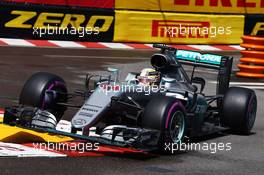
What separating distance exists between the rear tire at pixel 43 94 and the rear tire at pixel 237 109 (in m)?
2.30

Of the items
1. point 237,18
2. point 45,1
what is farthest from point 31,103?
point 237,18

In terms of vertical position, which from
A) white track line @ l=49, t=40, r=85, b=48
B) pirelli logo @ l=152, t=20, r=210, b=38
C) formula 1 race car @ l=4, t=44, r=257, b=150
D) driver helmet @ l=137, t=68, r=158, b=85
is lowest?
white track line @ l=49, t=40, r=85, b=48

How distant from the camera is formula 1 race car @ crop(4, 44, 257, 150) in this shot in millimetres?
9234

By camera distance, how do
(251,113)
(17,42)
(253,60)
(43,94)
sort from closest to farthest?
(43,94)
(251,113)
(253,60)
(17,42)

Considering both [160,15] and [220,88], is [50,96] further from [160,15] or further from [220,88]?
[160,15]

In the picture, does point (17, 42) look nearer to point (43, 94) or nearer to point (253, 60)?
point (253, 60)

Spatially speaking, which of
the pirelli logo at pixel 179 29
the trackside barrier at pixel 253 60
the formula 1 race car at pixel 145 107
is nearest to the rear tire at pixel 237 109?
the formula 1 race car at pixel 145 107

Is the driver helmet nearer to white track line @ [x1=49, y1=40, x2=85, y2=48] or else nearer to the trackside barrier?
the trackside barrier

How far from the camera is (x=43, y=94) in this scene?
10328 millimetres

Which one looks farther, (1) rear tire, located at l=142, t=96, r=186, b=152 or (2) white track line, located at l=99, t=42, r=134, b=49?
(2) white track line, located at l=99, t=42, r=134, b=49

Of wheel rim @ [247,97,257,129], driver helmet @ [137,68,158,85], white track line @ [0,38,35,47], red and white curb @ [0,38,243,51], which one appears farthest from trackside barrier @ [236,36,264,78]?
driver helmet @ [137,68,158,85]

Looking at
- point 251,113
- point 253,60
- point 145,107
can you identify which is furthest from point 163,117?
point 253,60

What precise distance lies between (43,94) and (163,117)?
197 cm

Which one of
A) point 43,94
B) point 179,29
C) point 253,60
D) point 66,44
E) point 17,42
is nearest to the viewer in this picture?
point 43,94
